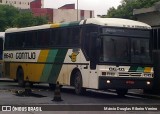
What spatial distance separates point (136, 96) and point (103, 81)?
3.11 metres

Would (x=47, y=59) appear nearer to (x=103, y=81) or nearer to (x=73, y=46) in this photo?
(x=73, y=46)

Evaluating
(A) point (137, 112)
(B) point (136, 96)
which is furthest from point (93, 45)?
(A) point (137, 112)

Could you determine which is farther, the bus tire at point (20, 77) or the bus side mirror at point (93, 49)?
the bus tire at point (20, 77)

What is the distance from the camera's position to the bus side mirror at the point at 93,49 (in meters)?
20.3

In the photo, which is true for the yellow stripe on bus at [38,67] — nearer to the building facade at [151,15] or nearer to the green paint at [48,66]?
the green paint at [48,66]

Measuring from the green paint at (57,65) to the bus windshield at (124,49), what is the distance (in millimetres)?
3160

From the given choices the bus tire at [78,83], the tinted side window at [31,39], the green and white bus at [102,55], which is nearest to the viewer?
the green and white bus at [102,55]

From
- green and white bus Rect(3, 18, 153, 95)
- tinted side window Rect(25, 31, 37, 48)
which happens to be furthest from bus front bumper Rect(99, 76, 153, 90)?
tinted side window Rect(25, 31, 37, 48)

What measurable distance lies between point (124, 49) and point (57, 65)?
180 inches

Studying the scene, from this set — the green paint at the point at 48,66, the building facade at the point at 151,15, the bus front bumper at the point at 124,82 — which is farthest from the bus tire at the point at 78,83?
the building facade at the point at 151,15

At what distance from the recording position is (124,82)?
66.4 ft

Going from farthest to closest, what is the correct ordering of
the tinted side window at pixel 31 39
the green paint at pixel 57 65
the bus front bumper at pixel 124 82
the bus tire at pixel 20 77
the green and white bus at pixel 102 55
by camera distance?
the bus tire at pixel 20 77 < the tinted side window at pixel 31 39 < the green paint at pixel 57 65 < the green and white bus at pixel 102 55 < the bus front bumper at pixel 124 82

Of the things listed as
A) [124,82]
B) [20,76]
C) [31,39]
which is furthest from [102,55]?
[20,76]

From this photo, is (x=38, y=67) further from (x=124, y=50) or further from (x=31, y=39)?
(x=124, y=50)
